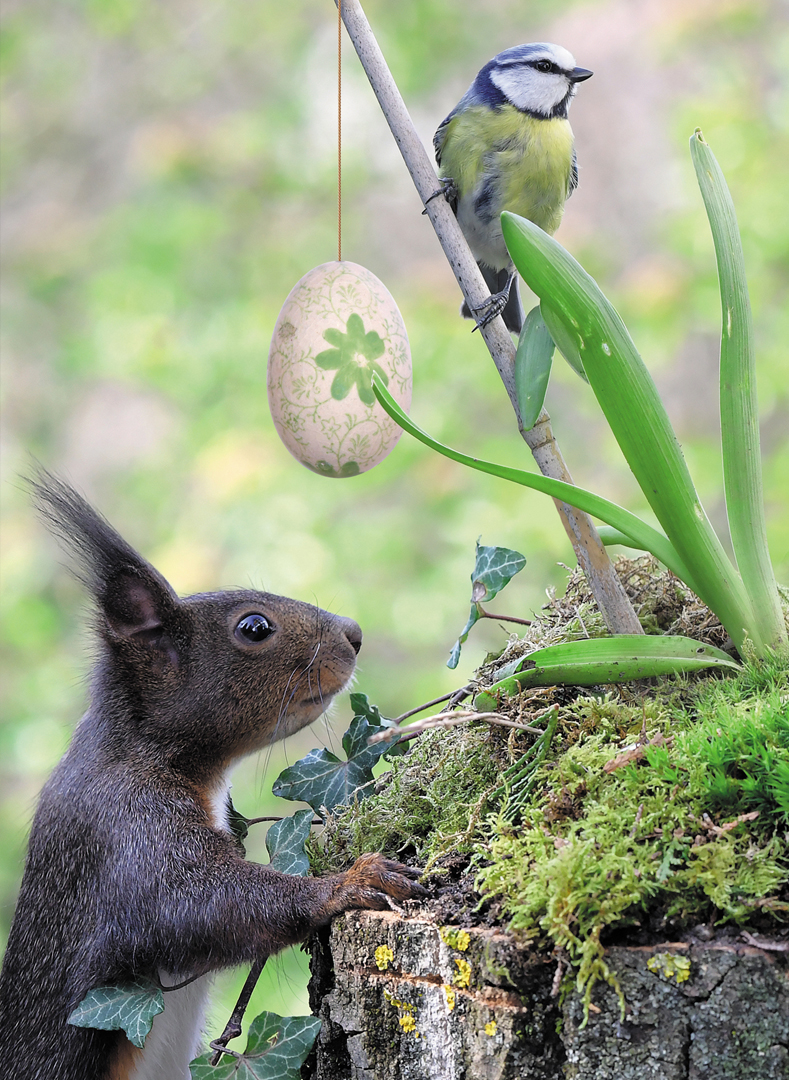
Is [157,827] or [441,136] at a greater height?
[441,136]

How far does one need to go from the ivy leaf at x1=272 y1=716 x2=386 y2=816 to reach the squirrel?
0.36 ft

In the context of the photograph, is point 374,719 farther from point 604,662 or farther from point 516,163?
point 516,163

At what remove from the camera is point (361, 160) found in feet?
13.1

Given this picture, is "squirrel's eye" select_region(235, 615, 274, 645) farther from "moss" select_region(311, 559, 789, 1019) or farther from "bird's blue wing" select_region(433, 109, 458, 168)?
"bird's blue wing" select_region(433, 109, 458, 168)

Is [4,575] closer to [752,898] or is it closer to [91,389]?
[91,389]

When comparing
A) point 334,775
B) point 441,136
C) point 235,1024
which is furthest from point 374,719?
point 441,136

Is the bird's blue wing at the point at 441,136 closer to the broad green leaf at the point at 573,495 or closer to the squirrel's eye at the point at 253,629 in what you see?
the broad green leaf at the point at 573,495

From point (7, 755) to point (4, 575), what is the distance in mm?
702

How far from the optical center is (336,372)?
A: 1.39 metres

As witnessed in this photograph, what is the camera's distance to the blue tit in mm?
1562

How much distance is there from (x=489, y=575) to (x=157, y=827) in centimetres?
58

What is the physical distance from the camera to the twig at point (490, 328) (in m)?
1.30

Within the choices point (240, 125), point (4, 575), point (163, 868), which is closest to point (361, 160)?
point (240, 125)

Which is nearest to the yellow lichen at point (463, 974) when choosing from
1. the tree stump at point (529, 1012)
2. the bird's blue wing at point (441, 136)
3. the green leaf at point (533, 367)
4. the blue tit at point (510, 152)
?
the tree stump at point (529, 1012)
